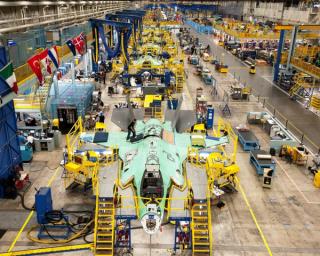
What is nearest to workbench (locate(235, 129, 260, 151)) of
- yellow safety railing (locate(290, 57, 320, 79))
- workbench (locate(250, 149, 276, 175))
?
workbench (locate(250, 149, 276, 175))

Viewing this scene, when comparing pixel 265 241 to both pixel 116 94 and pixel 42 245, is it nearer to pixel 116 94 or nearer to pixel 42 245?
pixel 42 245

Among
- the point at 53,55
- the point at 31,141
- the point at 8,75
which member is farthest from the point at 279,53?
the point at 8,75

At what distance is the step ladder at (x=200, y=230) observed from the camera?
1484 cm

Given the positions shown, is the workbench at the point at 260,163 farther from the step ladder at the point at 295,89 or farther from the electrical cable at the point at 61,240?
the step ladder at the point at 295,89

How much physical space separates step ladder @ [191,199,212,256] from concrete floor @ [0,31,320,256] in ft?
2.56

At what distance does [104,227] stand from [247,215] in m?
8.27

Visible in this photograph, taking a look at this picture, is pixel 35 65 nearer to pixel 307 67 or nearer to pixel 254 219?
pixel 254 219

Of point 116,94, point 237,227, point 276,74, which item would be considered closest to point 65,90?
point 116,94

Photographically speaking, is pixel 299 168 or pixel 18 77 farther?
pixel 299 168

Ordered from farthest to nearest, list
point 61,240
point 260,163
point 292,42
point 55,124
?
point 292,42 → point 55,124 → point 260,163 → point 61,240

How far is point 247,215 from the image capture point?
18.3m

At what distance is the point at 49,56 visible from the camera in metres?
24.1

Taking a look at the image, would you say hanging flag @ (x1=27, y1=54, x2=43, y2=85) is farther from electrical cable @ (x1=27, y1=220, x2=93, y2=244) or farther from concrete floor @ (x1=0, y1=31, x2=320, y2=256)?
electrical cable @ (x1=27, y1=220, x2=93, y2=244)

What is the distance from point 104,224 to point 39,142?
12721 mm
